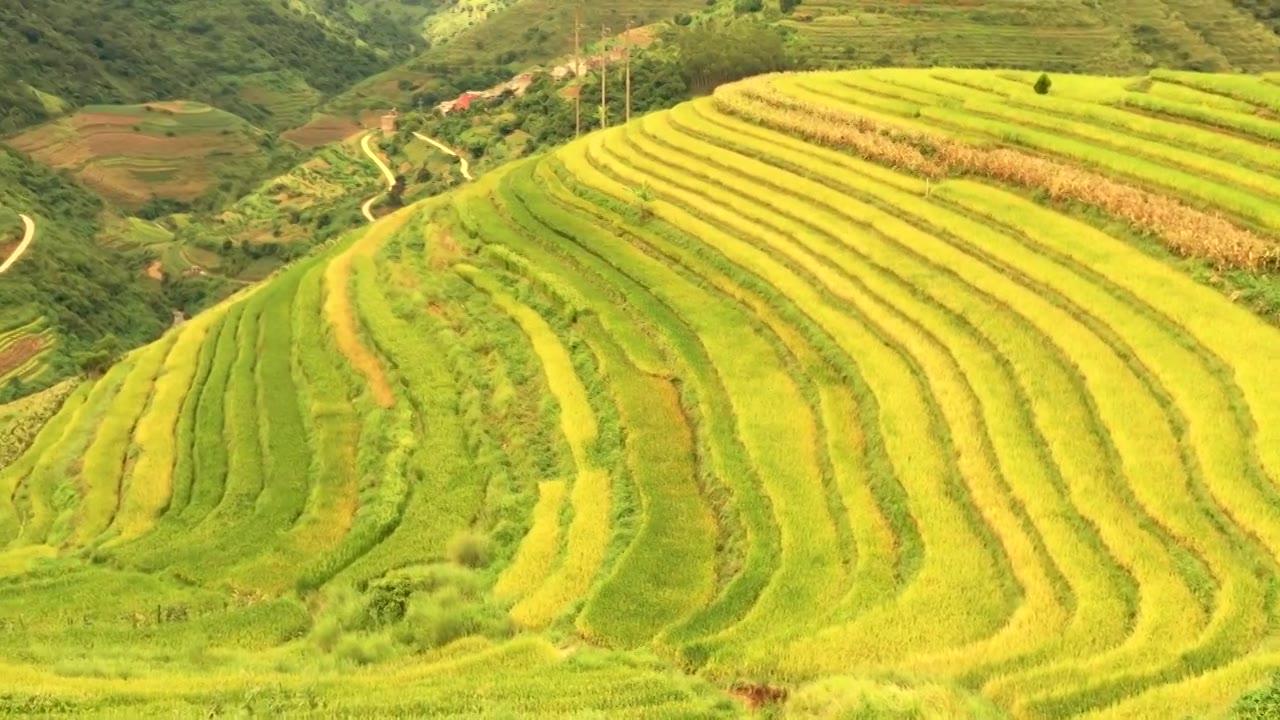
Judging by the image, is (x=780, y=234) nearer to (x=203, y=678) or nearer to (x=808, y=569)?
(x=808, y=569)

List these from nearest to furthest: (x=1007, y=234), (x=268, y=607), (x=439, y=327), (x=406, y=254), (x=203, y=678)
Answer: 1. (x=203, y=678)
2. (x=268, y=607)
3. (x=1007, y=234)
4. (x=439, y=327)
5. (x=406, y=254)

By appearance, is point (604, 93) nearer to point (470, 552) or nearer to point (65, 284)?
point (65, 284)

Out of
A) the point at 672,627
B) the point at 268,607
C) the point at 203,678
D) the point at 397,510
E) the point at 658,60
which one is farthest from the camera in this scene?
the point at 658,60

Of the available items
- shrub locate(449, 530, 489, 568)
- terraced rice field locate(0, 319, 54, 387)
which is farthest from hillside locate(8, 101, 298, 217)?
shrub locate(449, 530, 489, 568)

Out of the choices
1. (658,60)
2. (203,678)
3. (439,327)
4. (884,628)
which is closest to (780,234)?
(439,327)

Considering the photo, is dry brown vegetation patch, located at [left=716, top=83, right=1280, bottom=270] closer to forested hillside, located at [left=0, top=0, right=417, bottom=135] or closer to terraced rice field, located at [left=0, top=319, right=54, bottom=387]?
terraced rice field, located at [left=0, top=319, right=54, bottom=387]

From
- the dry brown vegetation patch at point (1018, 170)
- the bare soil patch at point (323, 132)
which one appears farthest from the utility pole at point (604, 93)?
the bare soil patch at point (323, 132)

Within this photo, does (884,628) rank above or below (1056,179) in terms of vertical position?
below
